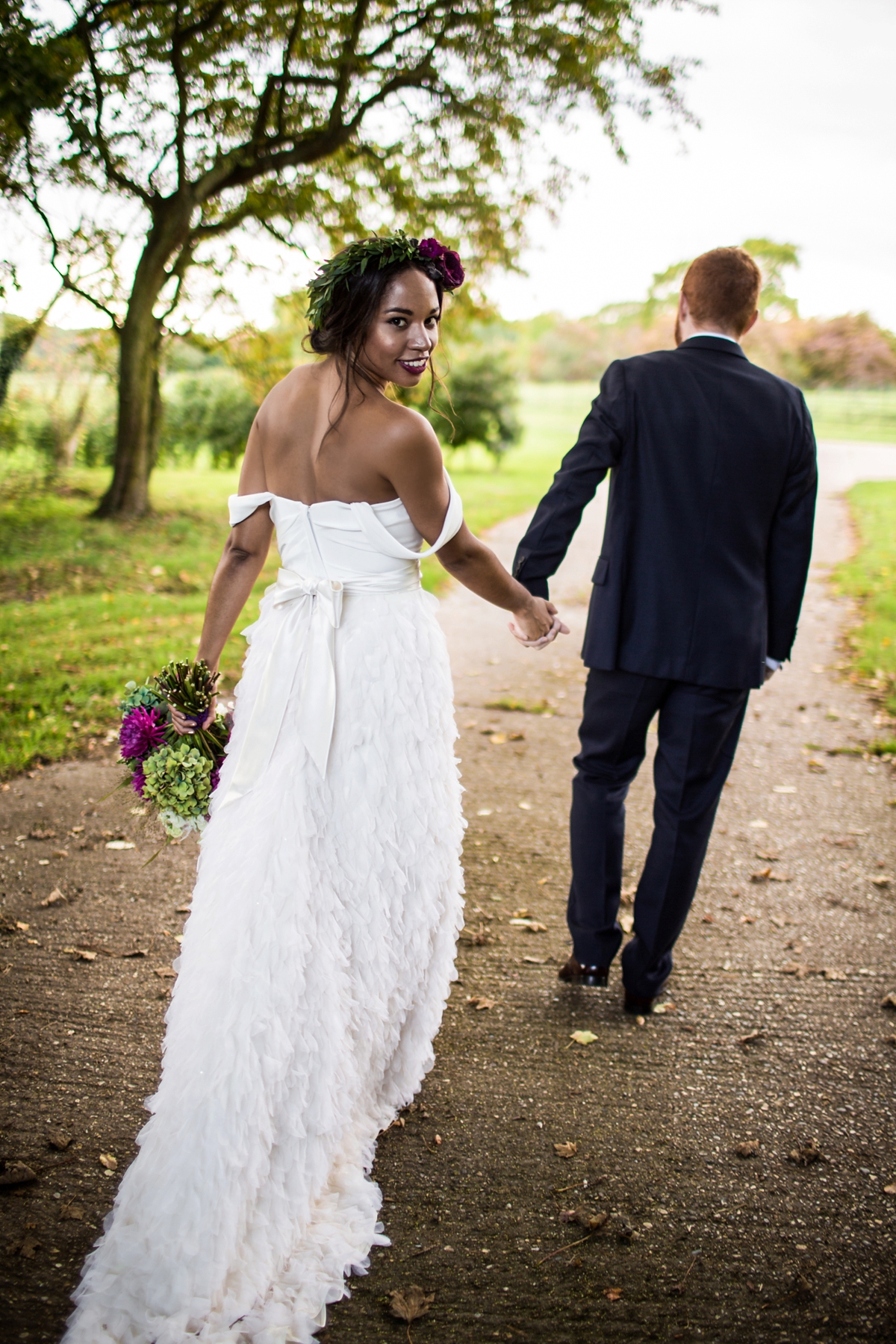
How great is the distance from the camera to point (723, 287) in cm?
320

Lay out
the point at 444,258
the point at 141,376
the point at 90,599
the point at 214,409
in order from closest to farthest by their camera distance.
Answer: the point at 444,258, the point at 90,599, the point at 141,376, the point at 214,409

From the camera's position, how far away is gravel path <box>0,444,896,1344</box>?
235cm

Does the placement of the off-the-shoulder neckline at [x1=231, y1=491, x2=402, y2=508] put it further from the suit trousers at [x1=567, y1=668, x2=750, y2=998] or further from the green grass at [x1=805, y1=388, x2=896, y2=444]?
the green grass at [x1=805, y1=388, x2=896, y2=444]

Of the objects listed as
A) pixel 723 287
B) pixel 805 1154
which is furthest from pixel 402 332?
pixel 805 1154

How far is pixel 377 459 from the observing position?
2381 millimetres

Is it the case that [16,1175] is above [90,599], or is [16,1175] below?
below

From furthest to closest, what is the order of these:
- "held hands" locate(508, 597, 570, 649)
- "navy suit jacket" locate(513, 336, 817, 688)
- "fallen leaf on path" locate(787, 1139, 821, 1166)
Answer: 1. "navy suit jacket" locate(513, 336, 817, 688)
2. "held hands" locate(508, 597, 570, 649)
3. "fallen leaf on path" locate(787, 1139, 821, 1166)

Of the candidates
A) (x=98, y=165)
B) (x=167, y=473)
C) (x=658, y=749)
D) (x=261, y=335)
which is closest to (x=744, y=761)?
(x=658, y=749)

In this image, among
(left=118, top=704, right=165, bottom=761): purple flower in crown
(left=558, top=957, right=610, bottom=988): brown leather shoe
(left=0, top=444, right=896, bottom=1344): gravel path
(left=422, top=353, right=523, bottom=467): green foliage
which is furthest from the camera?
(left=422, top=353, right=523, bottom=467): green foliage

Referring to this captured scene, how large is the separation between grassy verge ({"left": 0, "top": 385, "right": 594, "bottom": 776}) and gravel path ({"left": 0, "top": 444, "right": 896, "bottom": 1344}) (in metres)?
0.92

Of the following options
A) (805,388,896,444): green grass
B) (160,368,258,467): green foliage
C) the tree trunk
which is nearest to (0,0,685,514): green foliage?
the tree trunk

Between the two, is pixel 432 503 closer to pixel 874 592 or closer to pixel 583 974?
pixel 583 974

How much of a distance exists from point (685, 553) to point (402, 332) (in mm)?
1269

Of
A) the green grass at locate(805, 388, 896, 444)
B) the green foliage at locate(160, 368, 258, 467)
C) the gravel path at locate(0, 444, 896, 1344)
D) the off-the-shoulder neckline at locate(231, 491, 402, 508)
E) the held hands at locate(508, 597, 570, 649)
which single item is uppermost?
the green grass at locate(805, 388, 896, 444)
